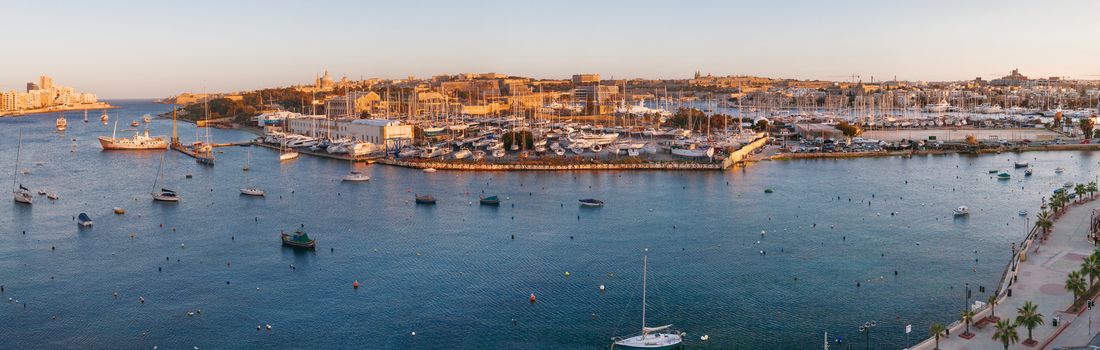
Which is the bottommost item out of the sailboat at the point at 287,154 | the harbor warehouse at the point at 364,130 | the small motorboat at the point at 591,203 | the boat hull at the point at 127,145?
the small motorboat at the point at 591,203

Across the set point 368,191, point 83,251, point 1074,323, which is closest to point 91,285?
point 83,251

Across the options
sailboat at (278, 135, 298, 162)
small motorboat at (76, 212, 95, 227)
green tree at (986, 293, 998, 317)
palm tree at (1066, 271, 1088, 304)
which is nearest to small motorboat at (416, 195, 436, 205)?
small motorboat at (76, 212, 95, 227)

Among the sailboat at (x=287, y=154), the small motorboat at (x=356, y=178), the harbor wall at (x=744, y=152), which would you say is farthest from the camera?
the sailboat at (x=287, y=154)

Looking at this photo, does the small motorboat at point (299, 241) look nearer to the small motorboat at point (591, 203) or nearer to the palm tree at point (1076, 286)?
the small motorboat at point (591, 203)

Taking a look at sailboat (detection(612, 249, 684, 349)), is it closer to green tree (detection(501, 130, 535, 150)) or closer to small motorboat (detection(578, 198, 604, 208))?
small motorboat (detection(578, 198, 604, 208))

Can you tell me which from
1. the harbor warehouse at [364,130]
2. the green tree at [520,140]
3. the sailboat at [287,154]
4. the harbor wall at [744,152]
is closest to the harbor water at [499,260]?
the harbor wall at [744,152]

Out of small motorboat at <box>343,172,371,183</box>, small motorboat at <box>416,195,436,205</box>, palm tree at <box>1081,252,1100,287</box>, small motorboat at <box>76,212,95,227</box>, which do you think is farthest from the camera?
small motorboat at <box>343,172,371,183</box>

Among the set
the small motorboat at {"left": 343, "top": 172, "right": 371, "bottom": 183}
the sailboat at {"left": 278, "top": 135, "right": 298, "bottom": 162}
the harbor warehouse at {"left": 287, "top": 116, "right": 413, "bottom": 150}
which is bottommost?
the small motorboat at {"left": 343, "top": 172, "right": 371, "bottom": 183}

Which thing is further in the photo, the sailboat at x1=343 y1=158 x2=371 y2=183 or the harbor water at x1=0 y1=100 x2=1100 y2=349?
the sailboat at x1=343 y1=158 x2=371 y2=183
